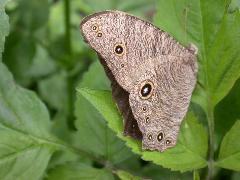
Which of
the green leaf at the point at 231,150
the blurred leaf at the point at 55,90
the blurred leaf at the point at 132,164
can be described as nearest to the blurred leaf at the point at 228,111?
the green leaf at the point at 231,150

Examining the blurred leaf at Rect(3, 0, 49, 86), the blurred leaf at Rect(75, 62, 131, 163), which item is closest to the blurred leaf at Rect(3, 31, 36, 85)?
the blurred leaf at Rect(3, 0, 49, 86)

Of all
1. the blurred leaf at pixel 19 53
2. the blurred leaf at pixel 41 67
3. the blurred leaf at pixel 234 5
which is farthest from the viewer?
the blurred leaf at pixel 41 67

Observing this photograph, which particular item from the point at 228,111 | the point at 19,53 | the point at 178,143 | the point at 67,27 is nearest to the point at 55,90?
the point at 19,53

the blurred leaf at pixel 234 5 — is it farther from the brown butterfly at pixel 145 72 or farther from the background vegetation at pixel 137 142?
the brown butterfly at pixel 145 72

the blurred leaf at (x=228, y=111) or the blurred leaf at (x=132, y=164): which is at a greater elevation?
the blurred leaf at (x=228, y=111)

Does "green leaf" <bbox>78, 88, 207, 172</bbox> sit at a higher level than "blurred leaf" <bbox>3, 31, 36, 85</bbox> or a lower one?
higher

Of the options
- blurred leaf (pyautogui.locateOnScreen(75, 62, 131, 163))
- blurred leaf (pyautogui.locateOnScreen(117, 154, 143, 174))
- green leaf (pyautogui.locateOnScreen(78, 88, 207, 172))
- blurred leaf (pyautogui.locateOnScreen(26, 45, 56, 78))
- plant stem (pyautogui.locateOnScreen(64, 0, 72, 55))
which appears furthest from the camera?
blurred leaf (pyautogui.locateOnScreen(26, 45, 56, 78))

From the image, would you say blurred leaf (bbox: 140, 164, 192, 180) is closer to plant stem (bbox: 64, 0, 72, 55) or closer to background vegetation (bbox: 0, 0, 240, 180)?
background vegetation (bbox: 0, 0, 240, 180)
